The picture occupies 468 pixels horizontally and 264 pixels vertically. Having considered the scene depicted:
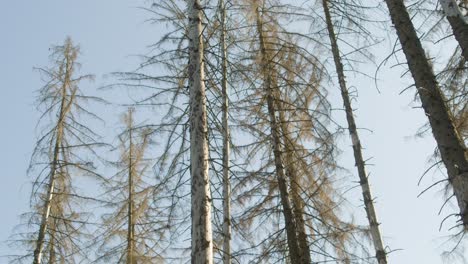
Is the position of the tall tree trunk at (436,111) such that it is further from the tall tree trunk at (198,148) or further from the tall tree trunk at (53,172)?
the tall tree trunk at (53,172)

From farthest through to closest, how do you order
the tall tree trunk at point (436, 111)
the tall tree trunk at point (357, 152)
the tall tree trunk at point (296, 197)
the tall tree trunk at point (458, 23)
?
1. the tall tree trunk at point (296, 197)
2. the tall tree trunk at point (357, 152)
3. the tall tree trunk at point (458, 23)
4. the tall tree trunk at point (436, 111)

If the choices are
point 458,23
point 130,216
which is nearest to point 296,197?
point 458,23

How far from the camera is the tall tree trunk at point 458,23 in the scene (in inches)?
235

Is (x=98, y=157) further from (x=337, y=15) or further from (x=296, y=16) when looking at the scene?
(x=337, y=15)

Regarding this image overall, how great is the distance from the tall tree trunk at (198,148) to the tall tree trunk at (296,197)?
10.5 feet

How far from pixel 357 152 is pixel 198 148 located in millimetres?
4129

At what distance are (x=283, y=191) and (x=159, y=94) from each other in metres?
3.35

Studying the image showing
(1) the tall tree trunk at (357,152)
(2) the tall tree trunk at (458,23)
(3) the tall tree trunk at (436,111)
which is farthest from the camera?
(1) the tall tree trunk at (357,152)

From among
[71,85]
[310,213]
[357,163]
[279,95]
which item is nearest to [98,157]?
[71,85]

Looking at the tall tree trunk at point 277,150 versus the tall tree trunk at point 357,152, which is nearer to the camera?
the tall tree trunk at point 357,152

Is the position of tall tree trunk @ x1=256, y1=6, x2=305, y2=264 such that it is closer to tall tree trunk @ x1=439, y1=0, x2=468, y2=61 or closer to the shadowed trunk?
the shadowed trunk

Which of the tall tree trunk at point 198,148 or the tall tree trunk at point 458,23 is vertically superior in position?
the tall tree trunk at point 458,23

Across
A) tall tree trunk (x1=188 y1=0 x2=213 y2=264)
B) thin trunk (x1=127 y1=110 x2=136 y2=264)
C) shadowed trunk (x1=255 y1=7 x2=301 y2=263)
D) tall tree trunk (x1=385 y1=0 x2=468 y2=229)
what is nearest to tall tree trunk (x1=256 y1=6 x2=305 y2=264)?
shadowed trunk (x1=255 y1=7 x2=301 y2=263)

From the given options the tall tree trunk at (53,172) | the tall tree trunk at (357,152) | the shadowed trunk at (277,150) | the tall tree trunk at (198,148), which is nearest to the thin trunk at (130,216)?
the tall tree trunk at (53,172)
